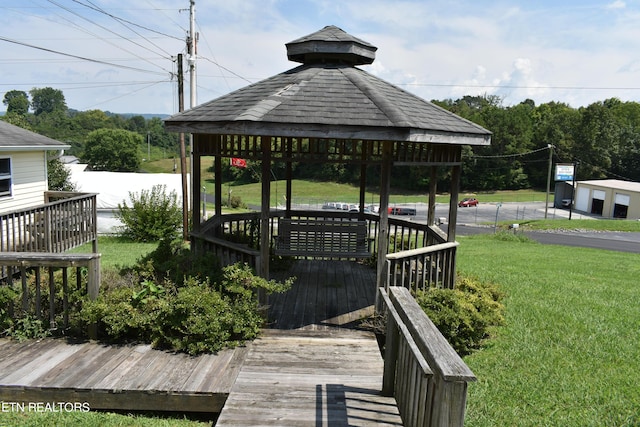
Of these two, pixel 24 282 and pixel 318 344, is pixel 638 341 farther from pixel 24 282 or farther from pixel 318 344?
pixel 24 282

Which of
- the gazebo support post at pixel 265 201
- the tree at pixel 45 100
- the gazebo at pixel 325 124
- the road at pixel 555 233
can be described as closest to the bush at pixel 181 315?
the gazebo support post at pixel 265 201

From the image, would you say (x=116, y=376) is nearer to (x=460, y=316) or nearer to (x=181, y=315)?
(x=181, y=315)

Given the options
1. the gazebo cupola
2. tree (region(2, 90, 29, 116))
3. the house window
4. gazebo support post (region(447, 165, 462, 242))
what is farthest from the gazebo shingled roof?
tree (region(2, 90, 29, 116))

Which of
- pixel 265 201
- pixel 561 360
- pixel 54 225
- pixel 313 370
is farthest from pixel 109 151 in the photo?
pixel 561 360

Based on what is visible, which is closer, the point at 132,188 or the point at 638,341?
the point at 638,341

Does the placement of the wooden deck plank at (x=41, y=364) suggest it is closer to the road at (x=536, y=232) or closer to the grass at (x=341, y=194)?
the road at (x=536, y=232)

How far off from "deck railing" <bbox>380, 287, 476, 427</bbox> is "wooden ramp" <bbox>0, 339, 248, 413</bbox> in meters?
1.55

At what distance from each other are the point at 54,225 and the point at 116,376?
658 centimetres

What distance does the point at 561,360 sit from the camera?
5.50m

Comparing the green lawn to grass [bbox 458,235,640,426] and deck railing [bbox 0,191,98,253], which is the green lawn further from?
deck railing [bbox 0,191,98,253]

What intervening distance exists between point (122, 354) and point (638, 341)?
6.22 metres

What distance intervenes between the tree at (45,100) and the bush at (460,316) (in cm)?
19778

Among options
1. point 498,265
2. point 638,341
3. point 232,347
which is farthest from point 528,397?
point 498,265

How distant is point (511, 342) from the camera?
6.09 m
